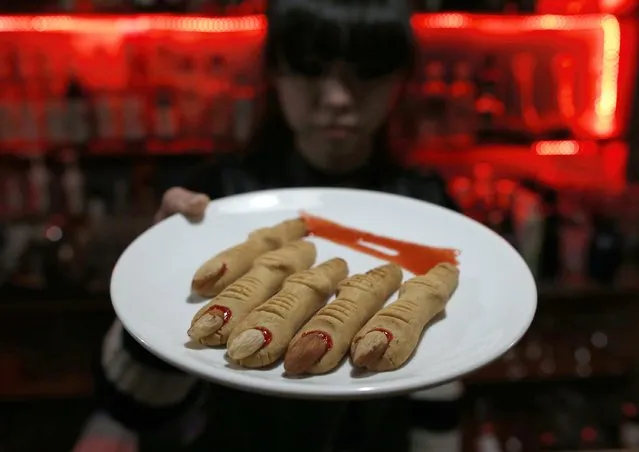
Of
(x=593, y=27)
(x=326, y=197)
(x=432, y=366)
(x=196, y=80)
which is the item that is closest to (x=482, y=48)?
(x=593, y=27)

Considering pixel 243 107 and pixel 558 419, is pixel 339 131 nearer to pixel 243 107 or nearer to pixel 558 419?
pixel 243 107

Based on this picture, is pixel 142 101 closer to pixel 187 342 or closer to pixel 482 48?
pixel 482 48

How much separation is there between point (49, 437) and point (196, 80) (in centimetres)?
110

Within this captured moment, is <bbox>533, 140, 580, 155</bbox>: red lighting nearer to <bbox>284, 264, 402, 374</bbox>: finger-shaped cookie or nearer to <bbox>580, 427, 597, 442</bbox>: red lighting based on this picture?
<bbox>580, 427, 597, 442</bbox>: red lighting

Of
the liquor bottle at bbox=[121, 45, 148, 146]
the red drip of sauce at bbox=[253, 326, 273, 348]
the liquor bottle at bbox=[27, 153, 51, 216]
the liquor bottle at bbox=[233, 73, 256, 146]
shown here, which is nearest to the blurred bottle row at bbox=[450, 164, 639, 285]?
the liquor bottle at bbox=[233, 73, 256, 146]

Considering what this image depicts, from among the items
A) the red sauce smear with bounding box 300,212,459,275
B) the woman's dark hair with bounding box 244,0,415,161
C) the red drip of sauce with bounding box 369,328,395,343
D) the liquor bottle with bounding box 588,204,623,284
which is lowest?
the liquor bottle with bounding box 588,204,623,284

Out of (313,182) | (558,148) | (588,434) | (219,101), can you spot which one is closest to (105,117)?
(219,101)

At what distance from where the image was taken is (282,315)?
0.64m

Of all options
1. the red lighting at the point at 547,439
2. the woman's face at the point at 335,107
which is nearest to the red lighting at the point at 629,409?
the red lighting at the point at 547,439

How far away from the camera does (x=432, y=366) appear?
578 mm

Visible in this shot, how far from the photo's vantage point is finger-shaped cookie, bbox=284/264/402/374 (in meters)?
0.57

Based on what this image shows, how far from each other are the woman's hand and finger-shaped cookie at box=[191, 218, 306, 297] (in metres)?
0.08

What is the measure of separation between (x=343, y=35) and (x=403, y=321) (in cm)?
60

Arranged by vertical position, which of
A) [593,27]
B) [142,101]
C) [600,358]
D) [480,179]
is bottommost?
[600,358]
